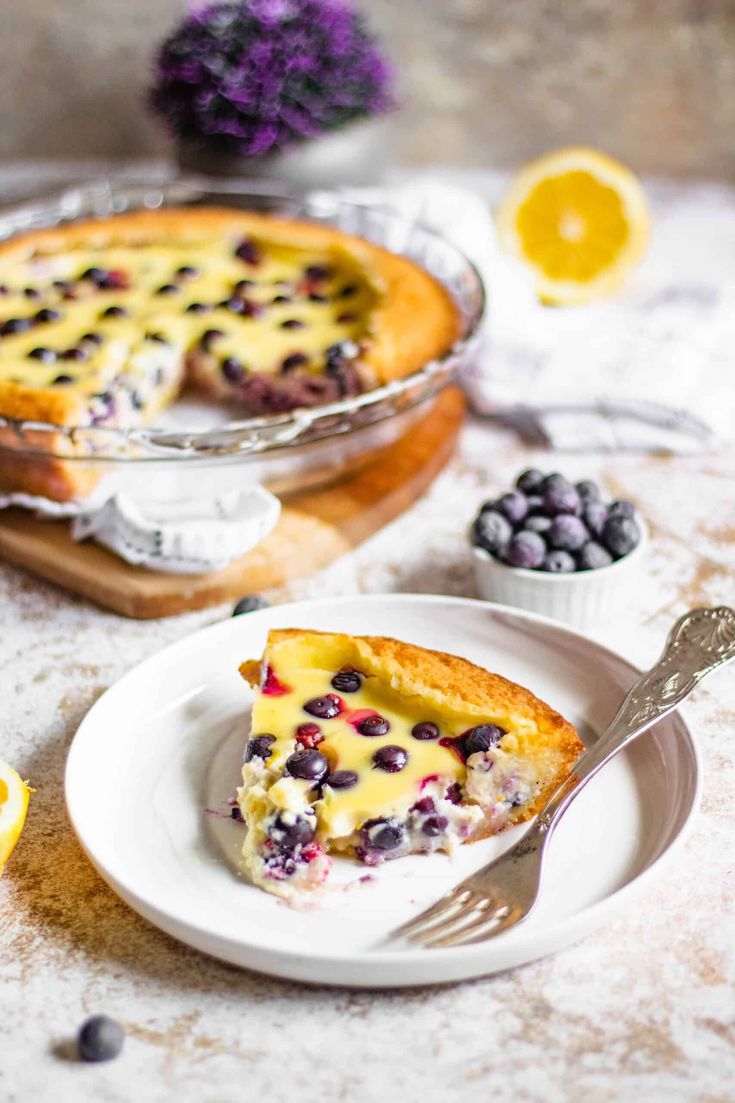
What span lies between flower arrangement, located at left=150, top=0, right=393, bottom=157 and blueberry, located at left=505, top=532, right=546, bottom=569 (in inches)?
66.7

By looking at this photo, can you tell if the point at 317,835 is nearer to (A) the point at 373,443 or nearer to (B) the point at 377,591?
(B) the point at 377,591

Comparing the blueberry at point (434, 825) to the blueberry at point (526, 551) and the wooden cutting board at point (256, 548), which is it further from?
the wooden cutting board at point (256, 548)

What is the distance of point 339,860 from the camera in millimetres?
1680

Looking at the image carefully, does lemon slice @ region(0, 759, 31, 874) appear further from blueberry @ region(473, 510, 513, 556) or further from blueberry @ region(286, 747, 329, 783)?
blueberry @ region(473, 510, 513, 556)

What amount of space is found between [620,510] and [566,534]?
137 mm

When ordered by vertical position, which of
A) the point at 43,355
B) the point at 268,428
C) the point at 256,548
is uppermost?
the point at 268,428

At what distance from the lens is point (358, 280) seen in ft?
10.5

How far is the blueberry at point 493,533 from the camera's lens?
87.3 inches

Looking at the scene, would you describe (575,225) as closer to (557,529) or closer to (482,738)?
(557,529)

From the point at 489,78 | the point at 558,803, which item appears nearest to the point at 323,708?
the point at 558,803

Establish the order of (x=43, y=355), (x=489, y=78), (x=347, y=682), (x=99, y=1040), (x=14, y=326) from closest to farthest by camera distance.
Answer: (x=99, y=1040), (x=347, y=682), (x=43, y=355), (x=14, y=326), (x=489, y=78)

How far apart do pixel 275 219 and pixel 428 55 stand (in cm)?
114

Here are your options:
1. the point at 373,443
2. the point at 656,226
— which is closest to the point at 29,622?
the point at 373,443

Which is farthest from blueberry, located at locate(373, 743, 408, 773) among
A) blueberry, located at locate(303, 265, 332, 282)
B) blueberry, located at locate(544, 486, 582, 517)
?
blueberry, located at locate(303, 265, 332, 282)
